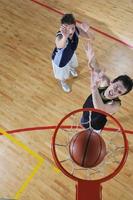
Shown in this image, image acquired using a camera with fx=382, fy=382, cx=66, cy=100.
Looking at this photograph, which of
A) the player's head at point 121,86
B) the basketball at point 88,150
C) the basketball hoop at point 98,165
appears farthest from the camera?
the basketball hoop at point 98,165

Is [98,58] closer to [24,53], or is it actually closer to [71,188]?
[24,53]

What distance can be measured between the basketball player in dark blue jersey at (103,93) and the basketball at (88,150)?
48 centimetres

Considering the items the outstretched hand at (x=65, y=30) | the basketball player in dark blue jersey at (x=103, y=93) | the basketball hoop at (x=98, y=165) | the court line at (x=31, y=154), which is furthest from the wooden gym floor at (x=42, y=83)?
the outstretched hand at (x=65, y=30)

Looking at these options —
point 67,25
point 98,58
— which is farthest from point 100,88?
point 98,58

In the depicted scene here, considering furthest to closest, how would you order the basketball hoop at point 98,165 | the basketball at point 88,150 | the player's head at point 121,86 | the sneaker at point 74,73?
the sneaker at point 74,73 → the basketball hoop at point 98,165 → the player's head at point 121,86 → the basketball at point 88,150

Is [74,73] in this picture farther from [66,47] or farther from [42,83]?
[66,47]

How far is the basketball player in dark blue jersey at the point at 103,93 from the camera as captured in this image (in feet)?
13.4

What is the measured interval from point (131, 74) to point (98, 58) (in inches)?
25.4

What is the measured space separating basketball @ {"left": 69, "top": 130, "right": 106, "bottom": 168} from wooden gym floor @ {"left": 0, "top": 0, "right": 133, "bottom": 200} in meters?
1.24

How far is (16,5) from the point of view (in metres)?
7.53

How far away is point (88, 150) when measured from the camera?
3795 millimetres

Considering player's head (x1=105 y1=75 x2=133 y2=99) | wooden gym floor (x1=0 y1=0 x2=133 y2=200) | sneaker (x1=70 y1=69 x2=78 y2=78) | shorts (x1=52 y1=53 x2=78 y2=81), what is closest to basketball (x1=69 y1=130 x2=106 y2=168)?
player's head (x1=105 y1=75 x2=133 y2=99)

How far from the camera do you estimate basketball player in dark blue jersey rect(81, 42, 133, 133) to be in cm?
407

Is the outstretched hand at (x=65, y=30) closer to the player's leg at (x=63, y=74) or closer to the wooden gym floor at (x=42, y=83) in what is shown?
the player's leg at (x=63, y=74)
